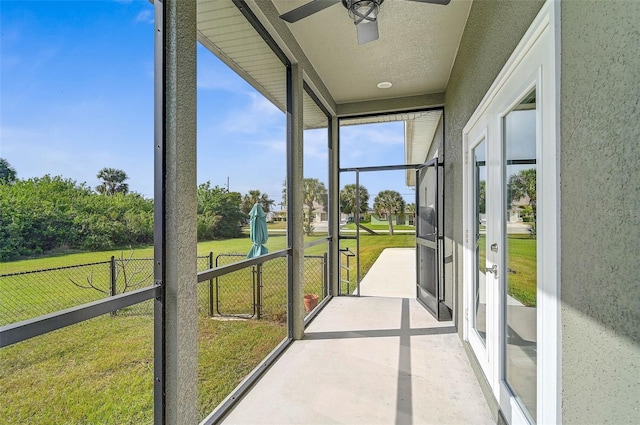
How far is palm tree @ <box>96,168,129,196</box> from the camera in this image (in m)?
1.29

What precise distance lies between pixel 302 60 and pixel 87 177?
2.68m

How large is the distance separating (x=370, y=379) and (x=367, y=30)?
8.97ft

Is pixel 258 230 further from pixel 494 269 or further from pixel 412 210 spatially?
pixel 412 210

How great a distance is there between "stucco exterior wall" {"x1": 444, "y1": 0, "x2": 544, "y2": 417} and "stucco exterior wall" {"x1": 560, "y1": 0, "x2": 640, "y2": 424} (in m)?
0.57

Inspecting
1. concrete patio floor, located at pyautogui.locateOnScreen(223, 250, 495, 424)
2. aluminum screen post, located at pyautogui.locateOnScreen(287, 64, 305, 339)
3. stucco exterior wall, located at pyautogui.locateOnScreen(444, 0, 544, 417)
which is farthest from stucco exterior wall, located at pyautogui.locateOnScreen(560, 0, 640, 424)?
aluminum screen post, located at pyautogui.locateOnScreen(287, 64, 305, 339)

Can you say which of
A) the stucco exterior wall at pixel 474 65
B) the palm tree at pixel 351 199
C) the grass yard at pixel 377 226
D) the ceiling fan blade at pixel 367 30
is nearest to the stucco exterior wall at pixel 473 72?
the stucco exterior wall at pixel 474 65

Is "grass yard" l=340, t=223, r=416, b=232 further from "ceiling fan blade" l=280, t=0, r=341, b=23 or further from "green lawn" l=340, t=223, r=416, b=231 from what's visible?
"ceiling fan blade" l=280, t=0, r=341, b=23

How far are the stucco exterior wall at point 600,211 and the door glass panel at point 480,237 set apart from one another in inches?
50.9

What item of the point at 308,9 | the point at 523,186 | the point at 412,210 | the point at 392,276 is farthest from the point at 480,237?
the point at 392,276

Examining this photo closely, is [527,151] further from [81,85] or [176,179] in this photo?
[81,85]

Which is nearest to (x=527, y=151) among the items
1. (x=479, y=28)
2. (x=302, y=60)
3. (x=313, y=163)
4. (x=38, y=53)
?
(x=479, y=28)

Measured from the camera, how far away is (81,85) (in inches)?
47.1

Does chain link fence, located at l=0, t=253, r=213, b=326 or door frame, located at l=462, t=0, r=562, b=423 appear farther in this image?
door frame, located at l=462, t=0, r=562, b=423

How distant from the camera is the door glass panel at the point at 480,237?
2.33m
